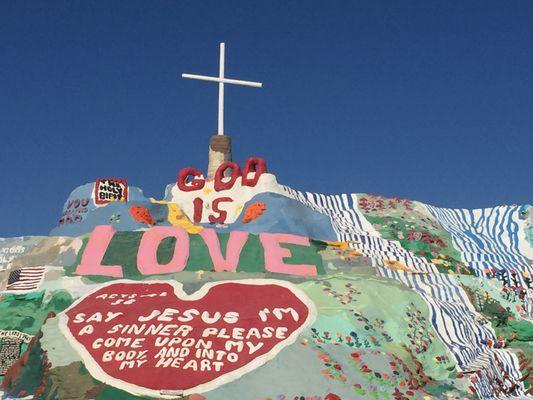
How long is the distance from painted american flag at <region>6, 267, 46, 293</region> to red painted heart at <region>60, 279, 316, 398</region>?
159 inches

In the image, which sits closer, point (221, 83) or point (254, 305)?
point (254, 305)

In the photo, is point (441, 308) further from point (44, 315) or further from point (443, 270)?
point (44, 315)

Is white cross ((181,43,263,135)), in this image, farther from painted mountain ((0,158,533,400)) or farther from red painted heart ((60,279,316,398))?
red painted heart ((60,279,316,398))

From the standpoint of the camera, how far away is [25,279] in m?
25.0

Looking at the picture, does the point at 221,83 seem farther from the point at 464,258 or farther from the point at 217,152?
the point at 464,258

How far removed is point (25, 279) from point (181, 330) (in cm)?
984

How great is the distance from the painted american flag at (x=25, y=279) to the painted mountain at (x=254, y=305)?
7 centimetres

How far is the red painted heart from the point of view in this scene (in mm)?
15977

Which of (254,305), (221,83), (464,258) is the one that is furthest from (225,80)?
(254,305)

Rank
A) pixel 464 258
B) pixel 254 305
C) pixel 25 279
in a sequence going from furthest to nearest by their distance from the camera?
1. pixel 464 258
2. pixel 25 279
3. pixel 254 305

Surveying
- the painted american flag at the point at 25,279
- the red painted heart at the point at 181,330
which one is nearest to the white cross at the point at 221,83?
the painted american flag at the point at 25,279

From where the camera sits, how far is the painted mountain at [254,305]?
1638 centimetres

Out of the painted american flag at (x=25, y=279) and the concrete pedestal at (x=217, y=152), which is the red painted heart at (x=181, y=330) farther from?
the concrete pedestal at (x=217, y=152)

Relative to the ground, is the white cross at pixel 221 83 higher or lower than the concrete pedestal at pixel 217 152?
higher
